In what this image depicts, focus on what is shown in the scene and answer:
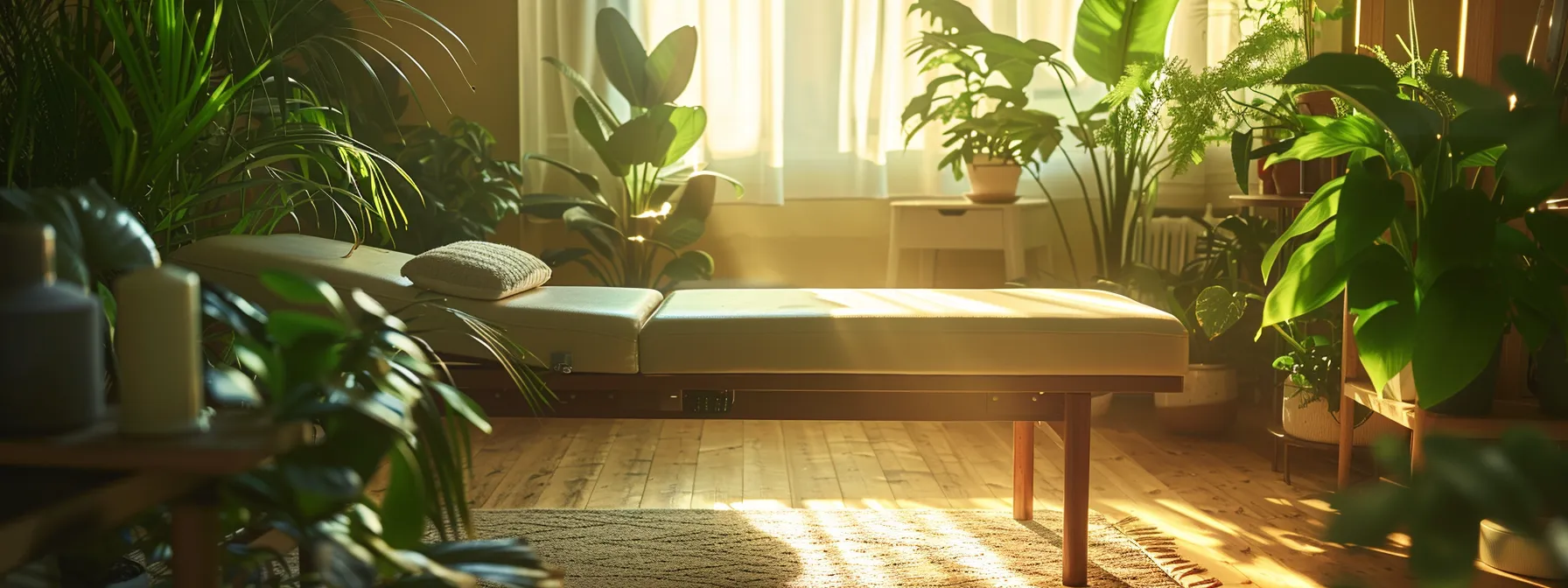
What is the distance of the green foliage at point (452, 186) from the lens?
3297 millimetres

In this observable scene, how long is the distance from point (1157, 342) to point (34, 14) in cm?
170

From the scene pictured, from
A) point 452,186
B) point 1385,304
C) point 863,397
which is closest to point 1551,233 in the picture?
point 1385,304

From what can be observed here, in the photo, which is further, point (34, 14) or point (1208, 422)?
point (1208, 422)

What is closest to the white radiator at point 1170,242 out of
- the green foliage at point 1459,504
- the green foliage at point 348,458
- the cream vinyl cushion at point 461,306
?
the cream vinyl cushion at point 461,306

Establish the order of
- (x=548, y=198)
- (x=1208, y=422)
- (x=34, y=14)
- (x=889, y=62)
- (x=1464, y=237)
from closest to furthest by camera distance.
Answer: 1. (x=34, y=14)
2. (x=1464, y=237)
3. (x=1208, y=422)
4. (x=548, y=198)
5. (x=889, y=62)

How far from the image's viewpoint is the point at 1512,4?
2428mm

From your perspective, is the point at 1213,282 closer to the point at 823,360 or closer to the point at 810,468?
the point at 810,468

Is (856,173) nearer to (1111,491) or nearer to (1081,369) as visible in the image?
(1111,491)

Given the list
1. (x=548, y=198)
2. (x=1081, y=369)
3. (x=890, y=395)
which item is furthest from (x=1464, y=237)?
(x=548, y=198)

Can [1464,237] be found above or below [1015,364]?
above

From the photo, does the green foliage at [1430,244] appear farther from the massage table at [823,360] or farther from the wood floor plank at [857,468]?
the wood floor plank at [857,468]

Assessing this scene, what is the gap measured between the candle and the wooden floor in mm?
1151

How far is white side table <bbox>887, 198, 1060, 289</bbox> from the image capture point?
3475 mm

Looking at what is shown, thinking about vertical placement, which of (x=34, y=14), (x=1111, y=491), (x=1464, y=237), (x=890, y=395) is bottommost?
(x=1111, y=491)
